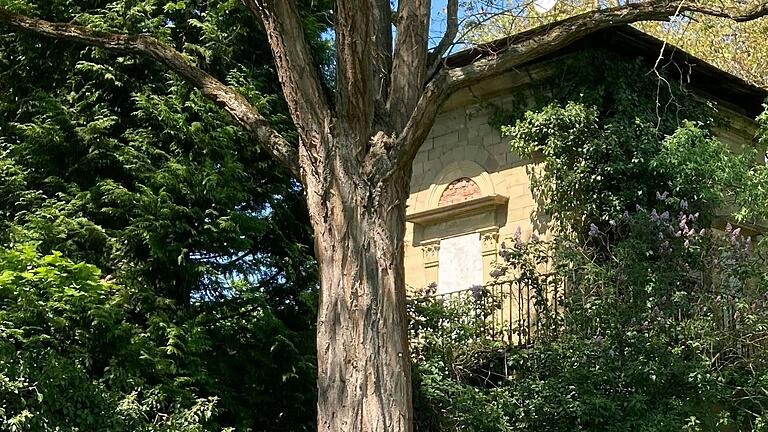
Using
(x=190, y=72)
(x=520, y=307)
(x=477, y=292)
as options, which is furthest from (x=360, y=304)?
(x=520, y=307)

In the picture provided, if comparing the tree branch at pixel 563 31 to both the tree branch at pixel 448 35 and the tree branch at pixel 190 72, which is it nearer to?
the tree branch at pixel 448 35

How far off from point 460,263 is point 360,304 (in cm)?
713

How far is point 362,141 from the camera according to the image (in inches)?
273

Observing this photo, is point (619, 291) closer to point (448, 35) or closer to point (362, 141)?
point (448, 35)

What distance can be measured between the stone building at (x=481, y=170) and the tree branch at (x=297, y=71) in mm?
5932

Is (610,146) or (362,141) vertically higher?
(610,146)

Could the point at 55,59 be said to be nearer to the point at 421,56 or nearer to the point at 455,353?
the point at 421,56

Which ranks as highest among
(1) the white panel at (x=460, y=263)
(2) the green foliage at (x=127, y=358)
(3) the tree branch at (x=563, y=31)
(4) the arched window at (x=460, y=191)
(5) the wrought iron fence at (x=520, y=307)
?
(4) the arched window at (x=460, y=191)

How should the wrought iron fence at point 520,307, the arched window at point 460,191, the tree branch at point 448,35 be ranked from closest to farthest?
the tree branch at point 448,35 < the wrought iron fence at point 520,307 < the arched window at point 460,191

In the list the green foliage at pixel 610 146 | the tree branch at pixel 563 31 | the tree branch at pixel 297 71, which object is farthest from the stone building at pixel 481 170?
the tree branch at pixel 297 71

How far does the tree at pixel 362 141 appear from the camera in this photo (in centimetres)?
639

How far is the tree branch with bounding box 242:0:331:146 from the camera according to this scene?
6945mm

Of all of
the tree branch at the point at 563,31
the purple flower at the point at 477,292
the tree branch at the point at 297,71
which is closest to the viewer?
the tree branch at the point at 297,71

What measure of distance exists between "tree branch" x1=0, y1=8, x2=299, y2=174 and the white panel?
6405mm
